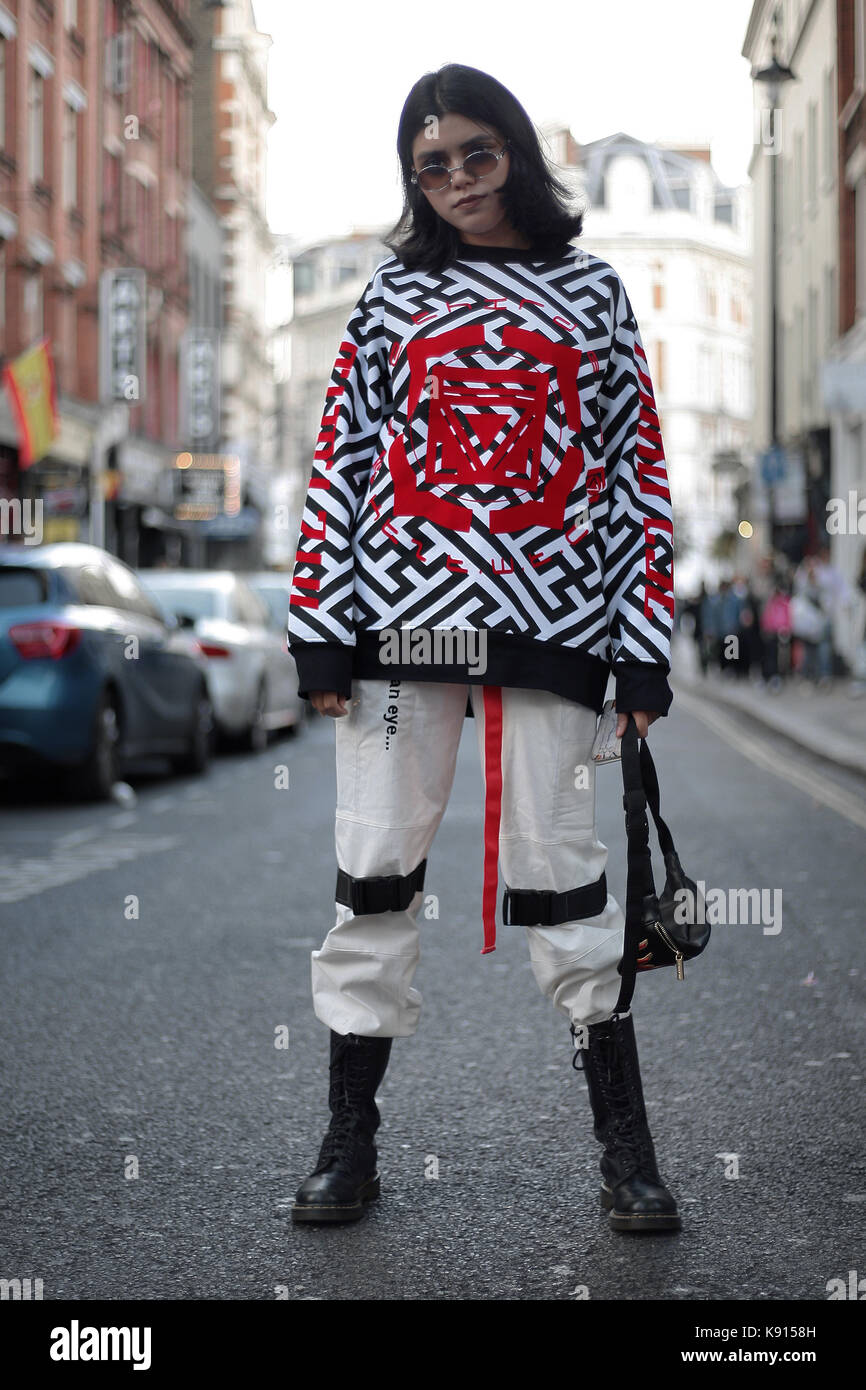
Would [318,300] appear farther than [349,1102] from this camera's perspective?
Yes

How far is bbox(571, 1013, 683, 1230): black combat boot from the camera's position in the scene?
3148 millimetres

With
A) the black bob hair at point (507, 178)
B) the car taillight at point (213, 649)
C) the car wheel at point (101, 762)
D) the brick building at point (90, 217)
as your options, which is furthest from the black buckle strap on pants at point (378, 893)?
the brick building at point (90, 217)

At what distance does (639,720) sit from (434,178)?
986 mm

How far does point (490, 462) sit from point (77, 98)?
27.8 meters

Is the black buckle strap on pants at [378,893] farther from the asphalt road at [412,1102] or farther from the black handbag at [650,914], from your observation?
the asphalt road at [412,1102]

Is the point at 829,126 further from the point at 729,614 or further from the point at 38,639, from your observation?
the point at 38,639

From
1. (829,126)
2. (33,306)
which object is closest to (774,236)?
(829,126)

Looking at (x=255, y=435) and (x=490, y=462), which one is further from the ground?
(x=255, y=435)

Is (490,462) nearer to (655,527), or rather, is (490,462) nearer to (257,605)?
(655,527)

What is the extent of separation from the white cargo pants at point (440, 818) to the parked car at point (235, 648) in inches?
409

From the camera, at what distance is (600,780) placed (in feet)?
40.0

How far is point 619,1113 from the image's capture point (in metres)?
3.18

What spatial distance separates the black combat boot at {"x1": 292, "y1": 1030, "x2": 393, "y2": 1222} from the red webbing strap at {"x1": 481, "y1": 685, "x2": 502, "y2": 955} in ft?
0.98
